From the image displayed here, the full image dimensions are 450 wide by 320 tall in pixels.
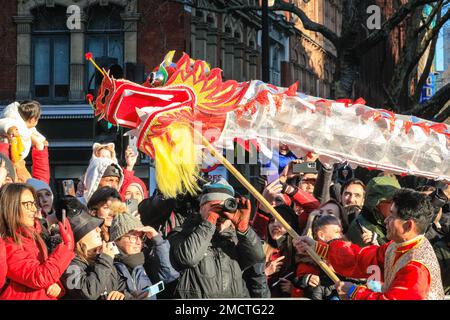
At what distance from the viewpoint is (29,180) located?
29.4ft

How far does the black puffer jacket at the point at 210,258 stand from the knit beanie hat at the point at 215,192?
6.1 inches

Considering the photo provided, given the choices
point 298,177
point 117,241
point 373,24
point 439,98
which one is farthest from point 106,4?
point 117,241

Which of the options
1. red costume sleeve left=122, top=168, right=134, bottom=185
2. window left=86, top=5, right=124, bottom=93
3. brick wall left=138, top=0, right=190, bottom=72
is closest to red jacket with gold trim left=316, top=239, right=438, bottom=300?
red costume sleeve left=122, top=168, right=134, bottom=185

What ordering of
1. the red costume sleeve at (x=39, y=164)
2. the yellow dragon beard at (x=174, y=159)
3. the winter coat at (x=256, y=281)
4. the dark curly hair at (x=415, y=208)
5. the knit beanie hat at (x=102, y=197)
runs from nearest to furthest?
the dark curly hair at (x=415, y=208) → the yellow dragon beard at (x=174, y=159) → the winter coat at (x=256, y=281) → the knit beanie hat at (x=102, y=197) → the red costume sleeve at (x=39, y=164)

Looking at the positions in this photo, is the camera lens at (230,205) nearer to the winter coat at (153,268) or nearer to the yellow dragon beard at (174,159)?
the yellow dragon beard at (174,159)

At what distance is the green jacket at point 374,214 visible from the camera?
898cm

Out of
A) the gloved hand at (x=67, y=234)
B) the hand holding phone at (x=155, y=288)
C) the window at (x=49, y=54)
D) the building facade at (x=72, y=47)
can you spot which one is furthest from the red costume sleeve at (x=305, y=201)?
the window at (x=49, y=54)

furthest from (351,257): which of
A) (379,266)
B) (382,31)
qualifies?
(382,31)

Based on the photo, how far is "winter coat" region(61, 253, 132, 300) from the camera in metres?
7.27

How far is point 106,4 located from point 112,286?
21865mm

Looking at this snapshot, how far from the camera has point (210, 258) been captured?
8016 mm

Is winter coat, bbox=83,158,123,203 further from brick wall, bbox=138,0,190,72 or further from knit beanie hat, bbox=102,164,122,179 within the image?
brick wall, bbox=138,0,190,72
